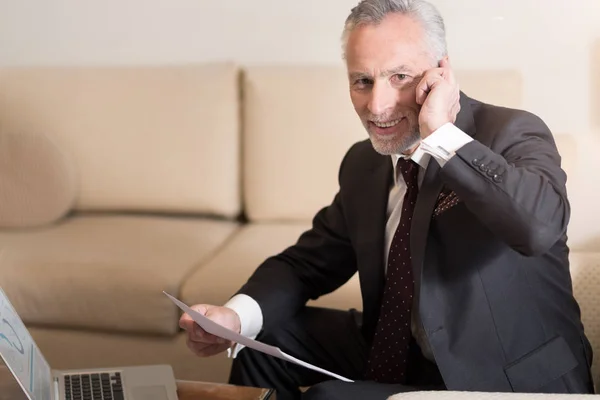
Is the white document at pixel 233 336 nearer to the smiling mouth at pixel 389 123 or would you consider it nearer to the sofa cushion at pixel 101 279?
the smiling mouth at pixel 389 123

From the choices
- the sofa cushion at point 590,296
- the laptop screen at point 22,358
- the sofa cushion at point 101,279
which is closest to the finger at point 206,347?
the laptop screen at point 22,358

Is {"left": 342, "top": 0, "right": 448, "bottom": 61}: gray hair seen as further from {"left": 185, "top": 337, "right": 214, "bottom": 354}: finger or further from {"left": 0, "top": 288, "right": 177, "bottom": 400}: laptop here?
{"left": 0, "top": 288, "right": 177, "bottom": 400}: laptop

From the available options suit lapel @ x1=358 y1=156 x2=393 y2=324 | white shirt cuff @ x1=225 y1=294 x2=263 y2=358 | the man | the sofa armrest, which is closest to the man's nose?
the man

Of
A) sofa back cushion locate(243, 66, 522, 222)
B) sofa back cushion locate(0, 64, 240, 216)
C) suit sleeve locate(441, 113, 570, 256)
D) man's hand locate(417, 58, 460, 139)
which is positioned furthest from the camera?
sofa back cushion locate(0, 64, 240, 216)

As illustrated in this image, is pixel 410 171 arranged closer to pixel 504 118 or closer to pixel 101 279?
pixel 504 118

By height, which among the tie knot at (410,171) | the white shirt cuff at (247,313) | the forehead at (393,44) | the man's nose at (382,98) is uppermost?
the forehead at (393,44)

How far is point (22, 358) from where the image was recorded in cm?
152

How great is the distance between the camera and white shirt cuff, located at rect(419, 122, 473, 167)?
1438 millimetres

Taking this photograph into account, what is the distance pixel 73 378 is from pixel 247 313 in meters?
0.37

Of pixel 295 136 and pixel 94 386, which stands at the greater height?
pixel 295 136

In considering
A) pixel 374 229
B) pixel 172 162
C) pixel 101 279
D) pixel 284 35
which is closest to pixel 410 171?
pixel 374 229

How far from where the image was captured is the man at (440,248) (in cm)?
142

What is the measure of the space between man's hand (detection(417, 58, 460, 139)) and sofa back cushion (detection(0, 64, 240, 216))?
4.38ft

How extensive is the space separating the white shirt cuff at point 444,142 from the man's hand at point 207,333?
0.54m
